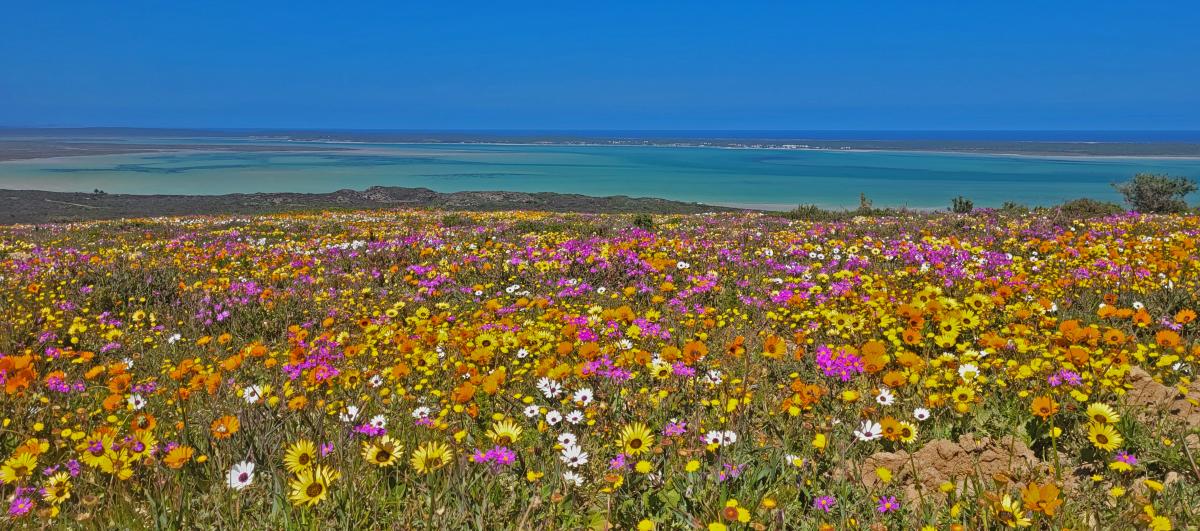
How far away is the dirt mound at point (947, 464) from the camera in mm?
2926

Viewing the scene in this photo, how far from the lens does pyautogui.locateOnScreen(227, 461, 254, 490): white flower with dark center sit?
8.95 feet

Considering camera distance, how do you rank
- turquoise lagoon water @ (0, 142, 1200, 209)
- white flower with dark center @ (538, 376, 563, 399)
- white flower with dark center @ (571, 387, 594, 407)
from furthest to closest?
1. turquoise lagoon water @ (0, 142, 1200, 209)
2. white flower with dark center @ (538, 376, 563, 399)
3. white flower with dark center @ (571, 387, 594, 407)

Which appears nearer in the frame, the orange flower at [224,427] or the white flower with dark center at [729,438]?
the orange flower at [224,427]

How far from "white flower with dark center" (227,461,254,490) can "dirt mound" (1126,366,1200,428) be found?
4.48 m

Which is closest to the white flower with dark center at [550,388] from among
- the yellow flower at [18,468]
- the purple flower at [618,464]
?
the purple flower at [618,464]

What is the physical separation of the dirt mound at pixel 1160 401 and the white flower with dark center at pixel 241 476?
14.7ft

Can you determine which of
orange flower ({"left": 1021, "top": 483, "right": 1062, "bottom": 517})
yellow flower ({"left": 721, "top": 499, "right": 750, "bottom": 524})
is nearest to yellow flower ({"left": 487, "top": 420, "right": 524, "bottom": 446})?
yellow flower ({"left": 721, "top": 499, "right": 750, "bottom": 524})

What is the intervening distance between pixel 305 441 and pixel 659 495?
1.75 metres

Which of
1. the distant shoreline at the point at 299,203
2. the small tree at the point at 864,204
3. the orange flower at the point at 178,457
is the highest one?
the small tree at the point at 864,204

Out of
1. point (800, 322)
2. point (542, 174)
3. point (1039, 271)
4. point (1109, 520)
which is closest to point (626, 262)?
point (800, 322)

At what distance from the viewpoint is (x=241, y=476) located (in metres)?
2.80

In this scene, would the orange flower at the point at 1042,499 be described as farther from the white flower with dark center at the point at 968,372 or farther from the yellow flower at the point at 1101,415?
the white flower with dark center at the point at 968,372

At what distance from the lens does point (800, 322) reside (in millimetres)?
5754

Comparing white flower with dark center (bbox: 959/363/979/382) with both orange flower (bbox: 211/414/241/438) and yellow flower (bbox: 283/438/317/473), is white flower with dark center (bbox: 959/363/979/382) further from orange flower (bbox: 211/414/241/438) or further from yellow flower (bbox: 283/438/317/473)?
orange flower (bbox: 211/414/241/438)
